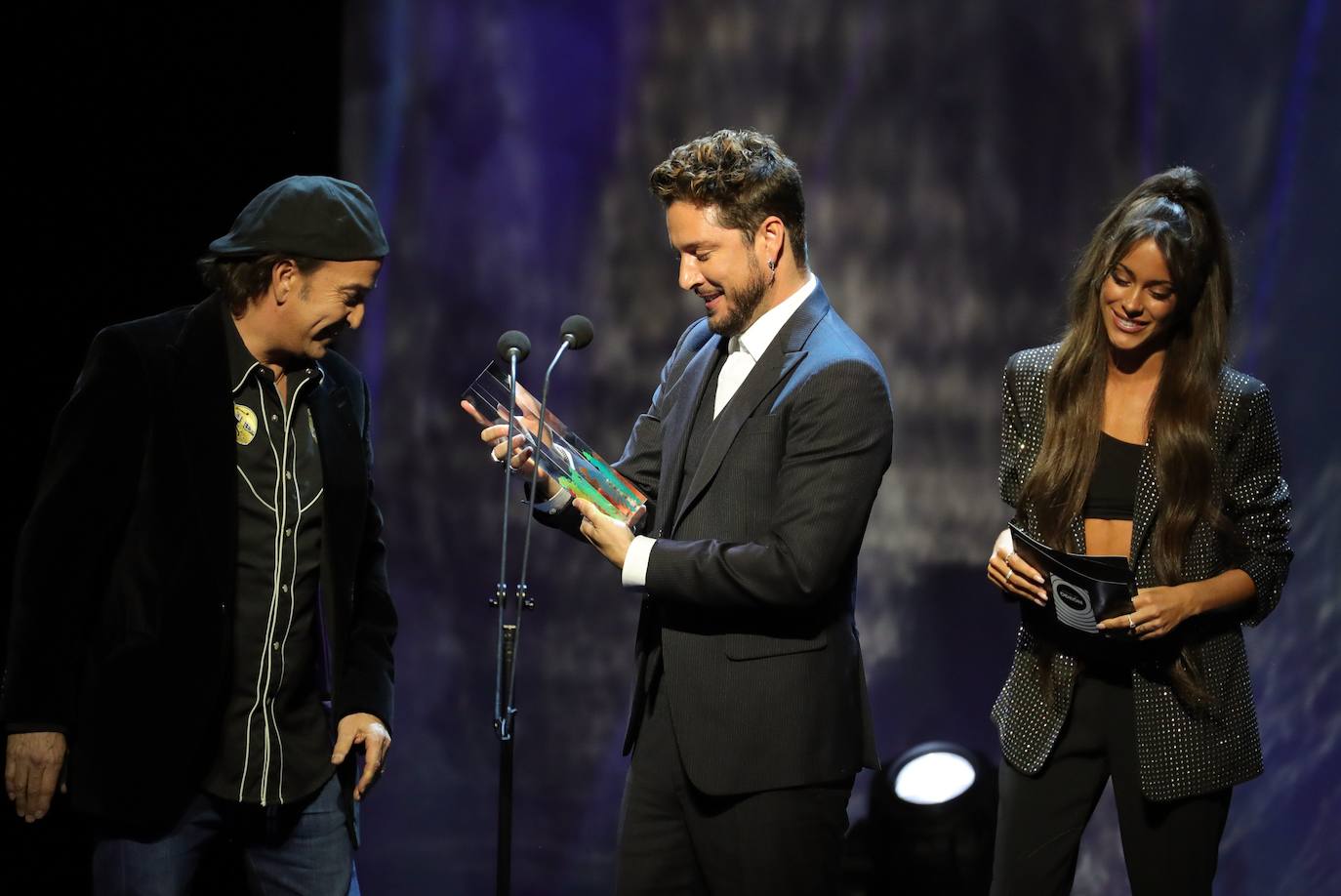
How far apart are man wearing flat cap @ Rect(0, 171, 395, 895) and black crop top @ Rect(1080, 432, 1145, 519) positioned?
137 cm

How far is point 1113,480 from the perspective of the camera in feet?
8.23

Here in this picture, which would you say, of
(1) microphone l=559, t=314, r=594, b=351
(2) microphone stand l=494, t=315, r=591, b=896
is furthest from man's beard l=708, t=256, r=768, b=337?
(2) microphone stand l=494, t=315, r=591, b=896

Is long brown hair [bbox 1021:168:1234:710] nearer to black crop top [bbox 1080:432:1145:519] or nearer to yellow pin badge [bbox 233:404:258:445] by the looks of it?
black crop top [bbox 1080:432:1145:519]

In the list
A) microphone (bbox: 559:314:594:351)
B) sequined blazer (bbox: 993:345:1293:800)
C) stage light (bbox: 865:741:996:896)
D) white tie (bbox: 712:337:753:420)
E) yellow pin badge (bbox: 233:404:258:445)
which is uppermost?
microphone (bbox: 559:314:594:351)

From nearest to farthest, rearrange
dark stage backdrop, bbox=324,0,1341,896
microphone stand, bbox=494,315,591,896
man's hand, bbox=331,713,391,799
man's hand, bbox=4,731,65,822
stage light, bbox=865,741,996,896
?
1. man's hand, bbox=4,731,65,822
2. microphone stand, bbox=494,315,591,896
3. man's hand, bbox=331,713,391,799
4. stage light, bbox=865,741,996,896
5. dark stage backdrop, bbox=324,0,1341,896

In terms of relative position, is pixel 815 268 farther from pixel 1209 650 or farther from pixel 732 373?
pixel 1209 650

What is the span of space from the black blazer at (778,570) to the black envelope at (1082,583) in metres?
0.32

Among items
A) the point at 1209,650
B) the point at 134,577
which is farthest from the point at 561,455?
the point at 1209,650

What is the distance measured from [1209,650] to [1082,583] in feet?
1.14

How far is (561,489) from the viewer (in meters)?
2.53

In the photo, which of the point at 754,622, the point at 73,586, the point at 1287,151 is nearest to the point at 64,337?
the point at 73,586

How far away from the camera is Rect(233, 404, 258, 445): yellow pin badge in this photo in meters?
2.27

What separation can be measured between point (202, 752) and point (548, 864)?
221 centimetres

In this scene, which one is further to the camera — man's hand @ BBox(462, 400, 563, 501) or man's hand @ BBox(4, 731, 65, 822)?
man's hand @ BBox(462, 400, 563, 501)
